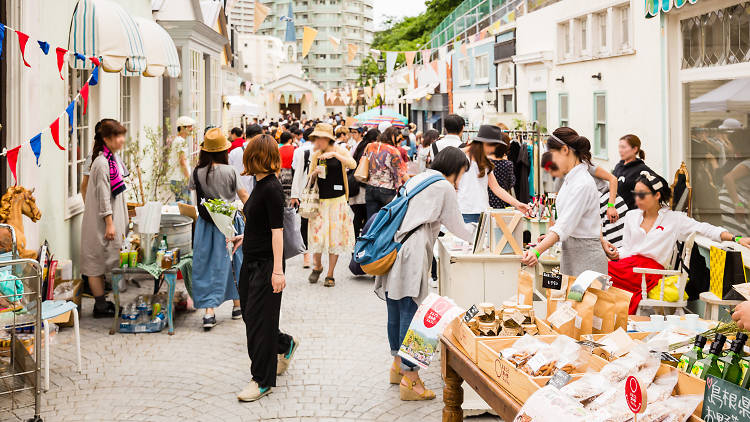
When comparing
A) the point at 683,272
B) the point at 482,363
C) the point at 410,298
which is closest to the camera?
the point at 482,363

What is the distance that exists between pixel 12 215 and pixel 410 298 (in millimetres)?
3387

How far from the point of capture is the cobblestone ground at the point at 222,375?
18.2ft

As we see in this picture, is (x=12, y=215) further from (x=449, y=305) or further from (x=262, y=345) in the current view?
(x=449, y=305)

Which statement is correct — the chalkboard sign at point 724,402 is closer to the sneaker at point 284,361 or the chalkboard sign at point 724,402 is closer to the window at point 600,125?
the sneaker at point 284,361

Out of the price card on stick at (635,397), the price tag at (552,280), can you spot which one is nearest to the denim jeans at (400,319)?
the price tag at (552,280)

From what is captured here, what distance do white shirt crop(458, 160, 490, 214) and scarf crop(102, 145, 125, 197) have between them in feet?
11.3

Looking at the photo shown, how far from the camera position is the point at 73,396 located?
5.87 meters

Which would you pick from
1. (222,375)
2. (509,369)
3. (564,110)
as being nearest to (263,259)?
(222,375)

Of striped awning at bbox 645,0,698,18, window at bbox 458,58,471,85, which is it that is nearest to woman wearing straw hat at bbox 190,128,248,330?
striped awning at bbox 645,0,698,18

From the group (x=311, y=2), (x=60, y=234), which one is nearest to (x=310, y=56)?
(x=311, y=2)

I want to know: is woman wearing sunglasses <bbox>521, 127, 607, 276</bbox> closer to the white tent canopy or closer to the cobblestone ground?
the cobblestone ground

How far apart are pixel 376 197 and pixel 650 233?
170 inches

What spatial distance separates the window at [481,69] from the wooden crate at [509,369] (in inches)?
816

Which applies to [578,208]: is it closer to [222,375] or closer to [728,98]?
[222,375]
